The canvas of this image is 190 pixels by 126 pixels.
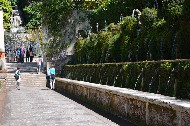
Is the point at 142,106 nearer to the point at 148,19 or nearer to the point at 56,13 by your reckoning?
the point at 148,19

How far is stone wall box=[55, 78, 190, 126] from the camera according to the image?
8039 mm

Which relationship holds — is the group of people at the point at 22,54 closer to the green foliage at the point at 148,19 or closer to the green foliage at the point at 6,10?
the green foliage at the point at 6,10

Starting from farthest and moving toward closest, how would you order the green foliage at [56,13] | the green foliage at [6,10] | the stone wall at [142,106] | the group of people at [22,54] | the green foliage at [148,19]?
the green foliage at [6,10], the group of people at [22,54], the green foliage at [56,13], the green foliage at [148,19], the stone wall at [142,106]

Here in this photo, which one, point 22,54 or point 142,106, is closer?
point 142,106

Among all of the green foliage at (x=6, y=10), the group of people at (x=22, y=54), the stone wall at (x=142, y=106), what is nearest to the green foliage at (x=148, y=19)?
the stone wall at (x=142, y=106)

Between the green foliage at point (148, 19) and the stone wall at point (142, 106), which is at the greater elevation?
the green foliage at point (148, 19)

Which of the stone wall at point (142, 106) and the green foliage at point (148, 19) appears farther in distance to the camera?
the green foliage at point (148, 19)

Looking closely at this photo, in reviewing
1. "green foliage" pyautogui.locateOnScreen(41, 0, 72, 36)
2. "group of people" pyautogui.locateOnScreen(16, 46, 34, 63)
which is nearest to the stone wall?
"green foliage" pyautogui.locateOnScreen(41, 0, 72, 36)

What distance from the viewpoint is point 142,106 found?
33.6ft

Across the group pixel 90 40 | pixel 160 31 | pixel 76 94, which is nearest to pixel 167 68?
pixel 160 31

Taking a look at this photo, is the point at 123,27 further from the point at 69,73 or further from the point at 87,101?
the point at 69,73

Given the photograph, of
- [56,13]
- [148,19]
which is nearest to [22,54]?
[56,13]

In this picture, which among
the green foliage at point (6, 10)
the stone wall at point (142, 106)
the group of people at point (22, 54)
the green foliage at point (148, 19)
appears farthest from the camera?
the green foliage at point (6, 10)

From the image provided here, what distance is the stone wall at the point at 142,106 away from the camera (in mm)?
8039
